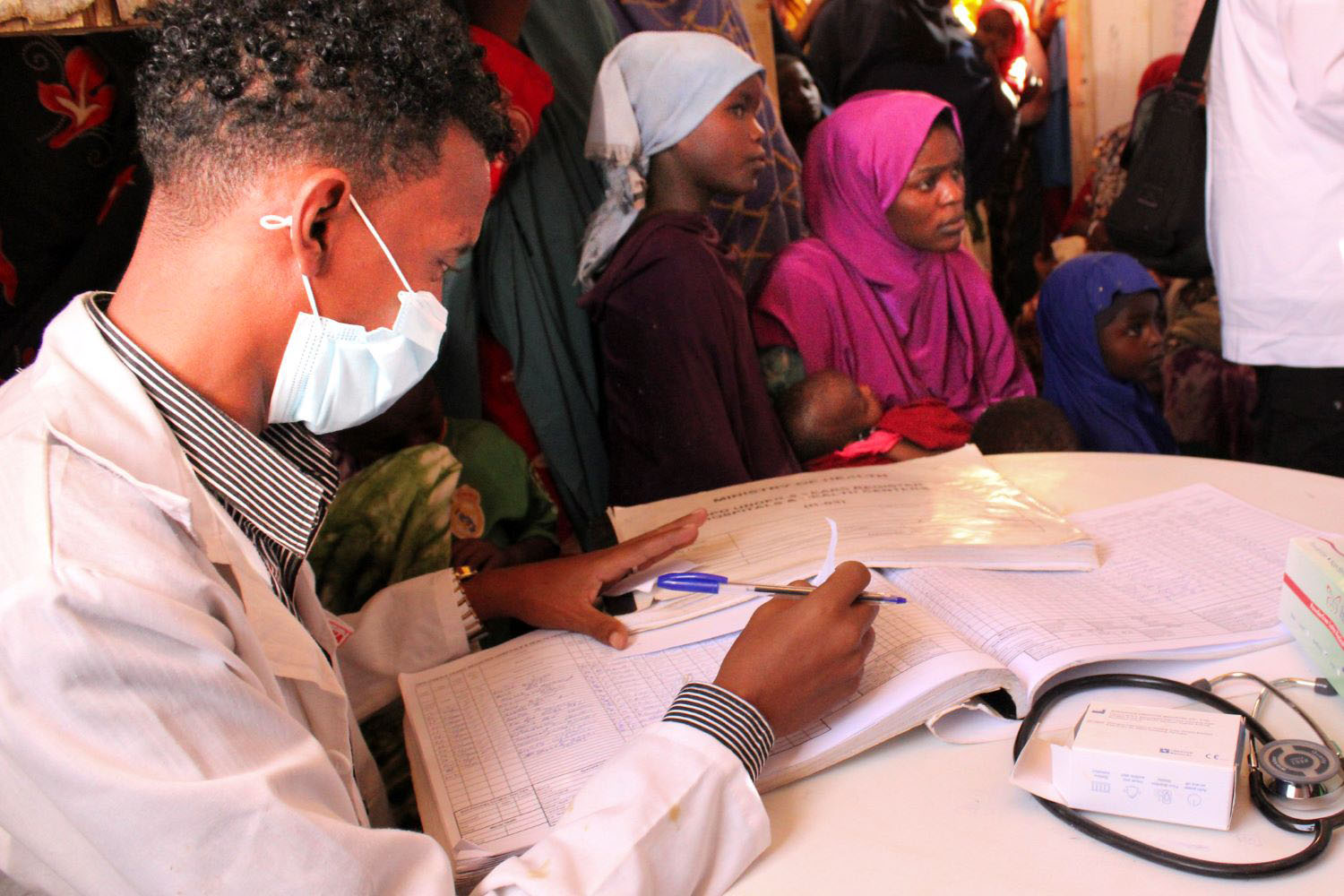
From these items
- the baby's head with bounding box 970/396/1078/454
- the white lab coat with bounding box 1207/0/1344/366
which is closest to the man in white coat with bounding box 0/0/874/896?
the baby's head with bounding box 970/396/1078/454

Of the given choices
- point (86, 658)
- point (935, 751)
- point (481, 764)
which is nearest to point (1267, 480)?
point (935, 751)

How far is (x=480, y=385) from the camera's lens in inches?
85.9

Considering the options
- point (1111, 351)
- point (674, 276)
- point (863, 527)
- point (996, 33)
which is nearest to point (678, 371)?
point (674, 276)

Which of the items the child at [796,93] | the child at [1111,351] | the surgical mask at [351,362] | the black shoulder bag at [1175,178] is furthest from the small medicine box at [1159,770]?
the child at [796,93]

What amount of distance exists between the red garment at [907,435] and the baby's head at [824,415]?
0.9 inches

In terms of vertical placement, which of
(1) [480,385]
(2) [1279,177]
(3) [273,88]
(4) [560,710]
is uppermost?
(3) [273,88]

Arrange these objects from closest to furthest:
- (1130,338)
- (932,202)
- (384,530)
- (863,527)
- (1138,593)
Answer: (1138,593), (863,527), (384,530), (932,202), (1130,338)

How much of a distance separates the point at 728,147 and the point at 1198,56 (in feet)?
3.10

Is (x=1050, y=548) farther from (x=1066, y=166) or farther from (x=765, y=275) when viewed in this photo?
(x=1066, y=166)

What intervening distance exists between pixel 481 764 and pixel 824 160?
76.3 inches

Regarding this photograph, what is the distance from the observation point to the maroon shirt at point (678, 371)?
1.95 m

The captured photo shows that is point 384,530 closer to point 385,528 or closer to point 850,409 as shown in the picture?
point 385,528

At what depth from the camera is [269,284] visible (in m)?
0.83

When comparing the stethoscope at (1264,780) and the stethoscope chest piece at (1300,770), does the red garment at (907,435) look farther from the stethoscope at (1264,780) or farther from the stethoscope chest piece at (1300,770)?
the stethoscope chest piece at (1300,770)
